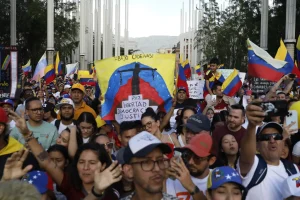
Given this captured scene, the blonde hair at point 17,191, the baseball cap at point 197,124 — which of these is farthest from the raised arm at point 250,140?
the blonde hair at point 17,191

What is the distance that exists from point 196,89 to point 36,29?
31187 mm

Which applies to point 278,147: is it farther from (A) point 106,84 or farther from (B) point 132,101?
(A) point 106,84

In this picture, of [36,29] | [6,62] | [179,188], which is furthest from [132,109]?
[36,29]

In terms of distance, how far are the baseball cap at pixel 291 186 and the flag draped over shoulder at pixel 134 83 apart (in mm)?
2751

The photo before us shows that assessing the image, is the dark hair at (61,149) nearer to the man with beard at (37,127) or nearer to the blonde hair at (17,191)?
the man with beard at (37,127)

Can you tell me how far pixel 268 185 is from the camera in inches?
155

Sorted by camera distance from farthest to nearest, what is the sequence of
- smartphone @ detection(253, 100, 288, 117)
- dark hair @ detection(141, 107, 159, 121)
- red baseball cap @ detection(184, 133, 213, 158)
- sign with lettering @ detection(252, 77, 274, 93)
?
sign with lettering @ detection(252, 77, 274, 93) < dark hair @ detection(141, 107, 159, 121) < red baseball cap @ detection(184, 133, 213, 158) < smartphone @ detection(253, 100, 288, 117)

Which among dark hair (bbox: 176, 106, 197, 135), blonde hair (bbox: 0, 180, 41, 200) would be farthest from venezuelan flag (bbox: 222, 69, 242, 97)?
blonde hair (bbox: 0, 180, 41, 200)

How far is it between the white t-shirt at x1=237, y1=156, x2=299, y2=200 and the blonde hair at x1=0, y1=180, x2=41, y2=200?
6.65 feet

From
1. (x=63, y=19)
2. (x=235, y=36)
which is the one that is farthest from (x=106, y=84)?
(x=63, y=19)

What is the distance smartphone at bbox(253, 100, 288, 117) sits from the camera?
3.84 metres

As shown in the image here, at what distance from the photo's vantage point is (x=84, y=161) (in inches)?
162

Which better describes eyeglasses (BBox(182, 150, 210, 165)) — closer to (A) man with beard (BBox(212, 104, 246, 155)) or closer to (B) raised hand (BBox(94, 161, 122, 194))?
(B) raised hand (BBox(94, 161, 122, 194))

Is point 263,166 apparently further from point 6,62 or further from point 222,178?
point 6,62
